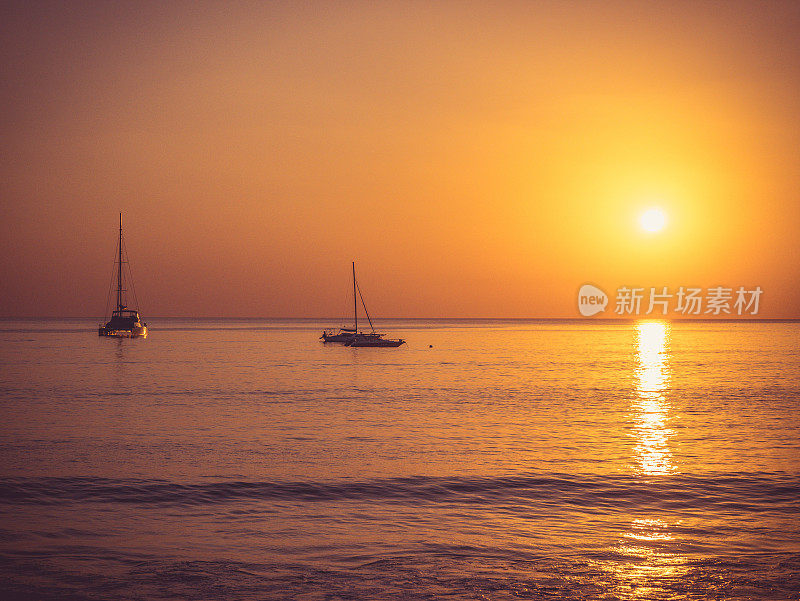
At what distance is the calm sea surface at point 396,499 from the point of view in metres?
13.4

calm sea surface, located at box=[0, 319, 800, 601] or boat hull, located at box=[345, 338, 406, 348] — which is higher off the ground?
calm sea surface, located at box=[0, 319, 800, 601]

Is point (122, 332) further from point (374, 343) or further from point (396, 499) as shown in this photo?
point (396, 499)

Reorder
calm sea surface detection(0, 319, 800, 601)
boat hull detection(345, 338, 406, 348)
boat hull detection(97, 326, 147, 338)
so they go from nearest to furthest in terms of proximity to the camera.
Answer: calm sea surface detection(0, 319, 800, 601), boat hull detection(345, 338, 406, 348), boat hull detection(97, 326, 147, 338)

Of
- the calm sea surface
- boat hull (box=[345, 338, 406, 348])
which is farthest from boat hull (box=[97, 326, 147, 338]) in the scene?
the calm sea surface

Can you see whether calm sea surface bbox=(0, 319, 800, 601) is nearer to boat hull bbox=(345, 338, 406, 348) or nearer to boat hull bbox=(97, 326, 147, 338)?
boat hull bbox=(345, 338, 406, 348)

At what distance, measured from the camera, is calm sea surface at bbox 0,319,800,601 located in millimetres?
13375

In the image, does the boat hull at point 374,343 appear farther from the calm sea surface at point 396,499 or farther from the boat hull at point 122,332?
the calm sea surface at point 396,499

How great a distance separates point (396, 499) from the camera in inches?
813

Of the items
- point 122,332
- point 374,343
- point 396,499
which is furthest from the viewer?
point 122,332

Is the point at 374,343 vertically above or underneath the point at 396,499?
underneath

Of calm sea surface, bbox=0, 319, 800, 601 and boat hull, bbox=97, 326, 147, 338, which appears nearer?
calm sea surface, bbox=0, 319, 800, 601

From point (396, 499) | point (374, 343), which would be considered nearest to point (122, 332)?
point (374, 343)

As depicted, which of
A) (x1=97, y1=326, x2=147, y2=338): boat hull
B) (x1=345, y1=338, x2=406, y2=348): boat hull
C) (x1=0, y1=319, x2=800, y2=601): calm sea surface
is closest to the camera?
(x1=0, y1=319, x2=800, y2=601): calm sea surface

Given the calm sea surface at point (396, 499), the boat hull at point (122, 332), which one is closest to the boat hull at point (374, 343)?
the boat hull at point (122, 332)
